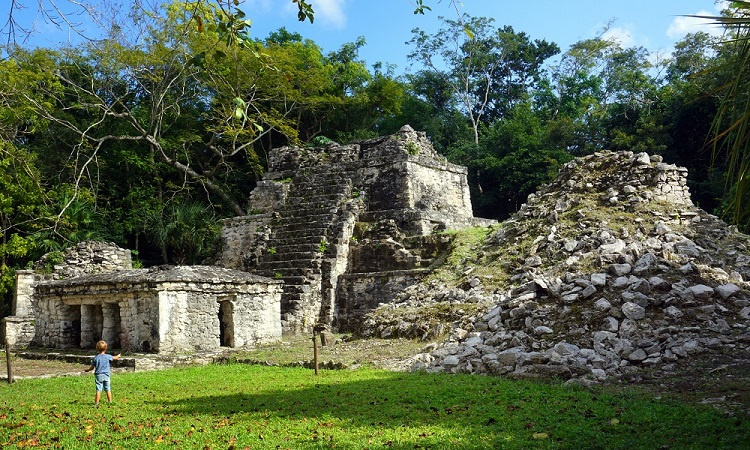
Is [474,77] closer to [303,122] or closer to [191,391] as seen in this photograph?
[303,122]

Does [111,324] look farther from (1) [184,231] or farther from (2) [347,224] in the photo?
(1) [184,231]

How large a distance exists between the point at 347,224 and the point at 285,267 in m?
1.83

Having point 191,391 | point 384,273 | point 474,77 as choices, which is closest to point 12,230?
point 384,273

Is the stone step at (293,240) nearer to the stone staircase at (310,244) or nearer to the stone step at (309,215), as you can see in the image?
the stone staircase at (310,244)

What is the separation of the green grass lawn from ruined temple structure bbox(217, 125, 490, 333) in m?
6.14

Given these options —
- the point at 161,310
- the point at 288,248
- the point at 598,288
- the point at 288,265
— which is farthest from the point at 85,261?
Result: the point at 598,288

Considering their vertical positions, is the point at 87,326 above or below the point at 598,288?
below

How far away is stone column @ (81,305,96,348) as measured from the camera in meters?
13.5

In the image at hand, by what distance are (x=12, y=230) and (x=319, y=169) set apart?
8.95m

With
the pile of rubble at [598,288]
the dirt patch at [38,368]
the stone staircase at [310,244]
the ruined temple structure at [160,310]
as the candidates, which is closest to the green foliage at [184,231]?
the stone staircase at [310,244]

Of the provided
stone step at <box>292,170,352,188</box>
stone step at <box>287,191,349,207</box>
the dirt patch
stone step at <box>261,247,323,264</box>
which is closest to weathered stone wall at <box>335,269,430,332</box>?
stone step at <box>261,247,323,264</box>

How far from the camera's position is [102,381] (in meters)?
7.96

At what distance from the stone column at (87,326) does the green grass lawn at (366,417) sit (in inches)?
175

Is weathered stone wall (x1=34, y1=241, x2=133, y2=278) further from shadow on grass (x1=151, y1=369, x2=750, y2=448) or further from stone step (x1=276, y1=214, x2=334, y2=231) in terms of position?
shadow on grass (x1=151, y1=369, x2=750, y2=448)
